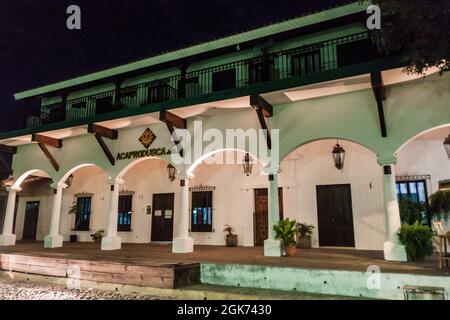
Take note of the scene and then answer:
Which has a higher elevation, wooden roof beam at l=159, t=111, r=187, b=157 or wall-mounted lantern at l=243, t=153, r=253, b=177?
wooden roof beam at l=159, t=111, r=187, b=157

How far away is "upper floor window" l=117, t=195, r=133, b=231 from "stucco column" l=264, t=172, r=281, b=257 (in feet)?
24.3

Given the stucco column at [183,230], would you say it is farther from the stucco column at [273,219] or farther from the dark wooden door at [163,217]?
the dark wooden door at [163,217]

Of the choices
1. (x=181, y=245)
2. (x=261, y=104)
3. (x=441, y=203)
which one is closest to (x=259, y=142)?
(x=261, y=104)

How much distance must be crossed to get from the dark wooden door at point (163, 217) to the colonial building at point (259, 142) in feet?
0.19

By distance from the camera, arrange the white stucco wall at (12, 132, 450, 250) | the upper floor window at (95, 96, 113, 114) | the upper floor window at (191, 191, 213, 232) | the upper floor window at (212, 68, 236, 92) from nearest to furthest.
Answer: the white stucco wall at (12, 132, 450, 250)
the upper floor window at (212, 68, 236, 92)
the upper floor window at (191, 191, 213, 232)
the upper floor window at (95, 96, 113, 114)

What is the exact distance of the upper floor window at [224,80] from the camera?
11.6m

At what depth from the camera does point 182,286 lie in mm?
6582

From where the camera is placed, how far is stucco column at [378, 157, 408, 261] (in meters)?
7.03

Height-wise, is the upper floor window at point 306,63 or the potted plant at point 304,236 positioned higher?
the upper floor window at point 306,63

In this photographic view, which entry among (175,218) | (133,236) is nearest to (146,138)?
(175,218)

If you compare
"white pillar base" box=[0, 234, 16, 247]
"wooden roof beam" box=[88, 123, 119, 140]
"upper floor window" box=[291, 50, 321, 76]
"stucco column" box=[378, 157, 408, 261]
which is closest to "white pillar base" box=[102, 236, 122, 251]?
"wooden roof beam" box=[88, 123, 119, 140]

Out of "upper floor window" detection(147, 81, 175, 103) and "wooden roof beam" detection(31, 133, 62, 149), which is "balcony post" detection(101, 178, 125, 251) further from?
"upper floor window" detection(147, 81, 175, 103)

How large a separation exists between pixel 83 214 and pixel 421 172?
44.6ft

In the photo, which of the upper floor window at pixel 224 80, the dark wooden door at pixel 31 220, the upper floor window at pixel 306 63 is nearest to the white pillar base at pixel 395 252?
the upper floor window at pixel 306 63
